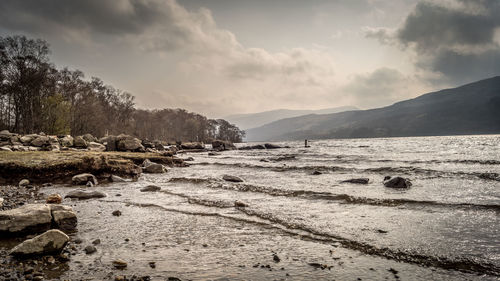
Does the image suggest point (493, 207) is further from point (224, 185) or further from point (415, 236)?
point (224, 185)

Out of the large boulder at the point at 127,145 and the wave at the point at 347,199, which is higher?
the large boulder at the point at 127,145

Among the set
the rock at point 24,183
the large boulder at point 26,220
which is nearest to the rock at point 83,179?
the rock at point 24,183

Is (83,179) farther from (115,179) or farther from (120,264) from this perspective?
(120,264)

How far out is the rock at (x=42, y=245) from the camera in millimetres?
4383

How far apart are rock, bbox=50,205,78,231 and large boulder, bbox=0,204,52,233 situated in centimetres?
11

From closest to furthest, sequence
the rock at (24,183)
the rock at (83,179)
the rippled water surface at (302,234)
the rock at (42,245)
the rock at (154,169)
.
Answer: the rippled water surface at (302,234) → the rock at (42,245) → the rock at (24,183) → the rock at (83,179) → the rock at (154,169)

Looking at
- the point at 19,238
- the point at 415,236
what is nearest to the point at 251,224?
the point at 415,236

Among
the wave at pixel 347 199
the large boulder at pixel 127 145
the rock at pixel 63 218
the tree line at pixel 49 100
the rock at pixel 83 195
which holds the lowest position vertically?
the wave at pixel 347 199


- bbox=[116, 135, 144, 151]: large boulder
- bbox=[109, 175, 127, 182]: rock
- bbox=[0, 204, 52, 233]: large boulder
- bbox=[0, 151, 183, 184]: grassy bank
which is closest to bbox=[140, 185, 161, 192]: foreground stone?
bbox=[109, 175, 127, 182]: rock

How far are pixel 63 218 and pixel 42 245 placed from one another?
6.10ft

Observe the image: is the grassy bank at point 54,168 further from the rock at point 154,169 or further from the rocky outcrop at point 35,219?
the rocky outcrop at point 35,219

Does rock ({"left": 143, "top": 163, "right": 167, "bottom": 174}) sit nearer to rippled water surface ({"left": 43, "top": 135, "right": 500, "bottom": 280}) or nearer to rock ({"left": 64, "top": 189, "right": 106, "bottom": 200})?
rippled water surface ({"left": 43, "top": 135, "right": 500, "bottom": 280})

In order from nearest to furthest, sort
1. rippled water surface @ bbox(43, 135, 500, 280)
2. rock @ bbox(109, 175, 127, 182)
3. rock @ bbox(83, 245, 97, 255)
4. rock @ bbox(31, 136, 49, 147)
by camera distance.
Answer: rippled water surface @ bbox(43, 135, 500, 280)
rock @ bbox(83, 245, 97, 255)
rock @ bbox(109, 175, 127, 182)
rock @ bbox(31, 136, 49, 147)

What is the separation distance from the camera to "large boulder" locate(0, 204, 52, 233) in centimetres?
542
